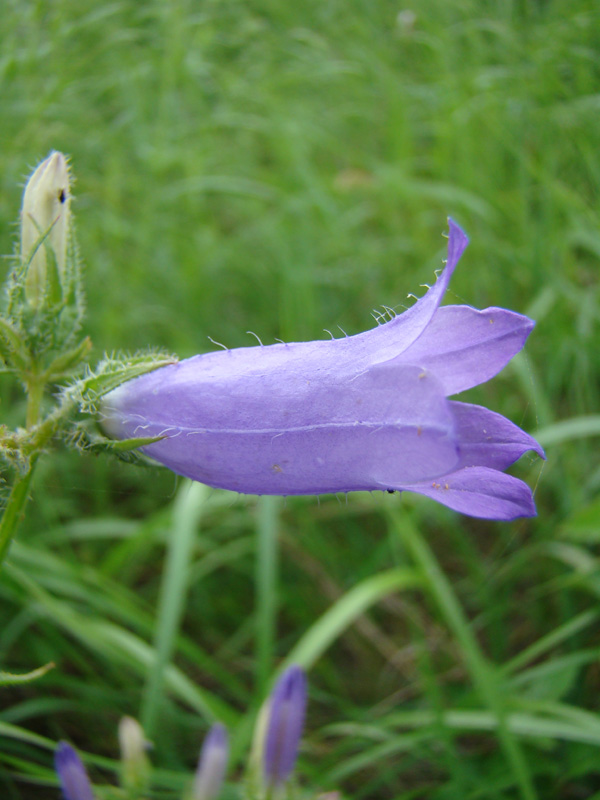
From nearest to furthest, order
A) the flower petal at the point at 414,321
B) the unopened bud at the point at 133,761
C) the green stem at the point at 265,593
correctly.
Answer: the flower petal at the point at 414,321 < the unopened bud at the point at 133,761 < the green stem at the point at 265,593

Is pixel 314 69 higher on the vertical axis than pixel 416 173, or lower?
higher

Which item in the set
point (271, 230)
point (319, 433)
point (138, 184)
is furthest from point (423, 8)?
point (319, 433)

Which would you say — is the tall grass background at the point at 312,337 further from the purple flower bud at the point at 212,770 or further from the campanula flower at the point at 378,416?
the purple flower bud at the point at 212,770

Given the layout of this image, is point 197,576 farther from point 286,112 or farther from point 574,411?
point 286,112

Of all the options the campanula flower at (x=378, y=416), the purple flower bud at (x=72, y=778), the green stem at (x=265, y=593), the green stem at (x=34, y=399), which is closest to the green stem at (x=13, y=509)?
the green stem at (x=34, y=399)

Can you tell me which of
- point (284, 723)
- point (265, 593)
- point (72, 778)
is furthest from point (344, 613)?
point (72, 778)
